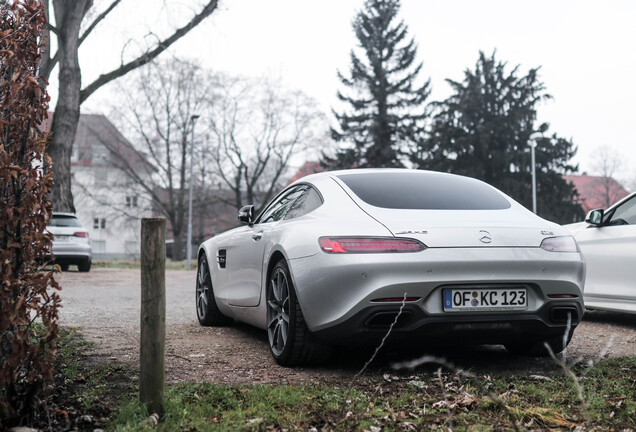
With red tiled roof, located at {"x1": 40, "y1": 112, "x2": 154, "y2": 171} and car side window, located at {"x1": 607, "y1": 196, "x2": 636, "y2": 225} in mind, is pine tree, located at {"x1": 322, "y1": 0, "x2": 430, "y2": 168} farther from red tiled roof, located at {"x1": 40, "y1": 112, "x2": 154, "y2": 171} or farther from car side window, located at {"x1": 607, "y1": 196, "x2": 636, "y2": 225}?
car side window, located at {"x1": 607, "y1": 196, "x2": 636, "y2": 225}

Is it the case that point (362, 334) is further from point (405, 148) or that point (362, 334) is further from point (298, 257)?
point (405, 148)

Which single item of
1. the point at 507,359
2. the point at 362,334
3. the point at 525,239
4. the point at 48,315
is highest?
the point at 525,239

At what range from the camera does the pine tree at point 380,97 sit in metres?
40.3

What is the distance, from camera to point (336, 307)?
13.9 ft

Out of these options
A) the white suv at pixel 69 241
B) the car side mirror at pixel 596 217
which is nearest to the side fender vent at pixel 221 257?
the car side mirror at pixel 596 217

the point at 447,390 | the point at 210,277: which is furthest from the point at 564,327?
the point at 210,277

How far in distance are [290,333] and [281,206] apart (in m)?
1.43

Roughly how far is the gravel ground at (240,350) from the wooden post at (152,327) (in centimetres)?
90

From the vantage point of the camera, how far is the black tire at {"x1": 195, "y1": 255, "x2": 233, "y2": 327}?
22.9 feet

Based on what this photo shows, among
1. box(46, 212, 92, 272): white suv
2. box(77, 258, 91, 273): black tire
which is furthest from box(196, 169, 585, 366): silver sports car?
box(77, 258, 91, 273): black tire

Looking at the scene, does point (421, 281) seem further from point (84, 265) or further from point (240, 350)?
point (84, 265)

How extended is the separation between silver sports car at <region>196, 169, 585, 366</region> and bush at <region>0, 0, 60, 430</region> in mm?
1719

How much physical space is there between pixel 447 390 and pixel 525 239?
3.73 feet

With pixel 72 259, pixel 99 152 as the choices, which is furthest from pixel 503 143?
pixel 72 259
